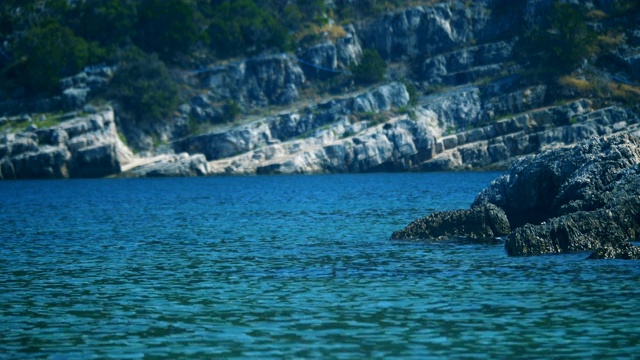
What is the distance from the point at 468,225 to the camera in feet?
123

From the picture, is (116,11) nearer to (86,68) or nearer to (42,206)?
(86,68)

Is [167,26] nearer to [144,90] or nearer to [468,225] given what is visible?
[144,90]

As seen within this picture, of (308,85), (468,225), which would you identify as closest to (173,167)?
(308,85)

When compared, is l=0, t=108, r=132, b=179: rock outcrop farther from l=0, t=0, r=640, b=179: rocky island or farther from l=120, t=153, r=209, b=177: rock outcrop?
l=120, t=153, r=209, b=177: rock outcrop

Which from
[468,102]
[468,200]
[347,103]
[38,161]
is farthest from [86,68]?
[468,200]

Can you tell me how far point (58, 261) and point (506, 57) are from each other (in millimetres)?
96318

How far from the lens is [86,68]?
121500 millimetres

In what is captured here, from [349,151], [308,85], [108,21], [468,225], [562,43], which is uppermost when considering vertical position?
[108,21]

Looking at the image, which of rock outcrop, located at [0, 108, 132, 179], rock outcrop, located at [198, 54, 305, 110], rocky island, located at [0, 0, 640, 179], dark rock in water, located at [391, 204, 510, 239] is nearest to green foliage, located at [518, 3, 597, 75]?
rocky island, located at [0, 0, 640, 179]

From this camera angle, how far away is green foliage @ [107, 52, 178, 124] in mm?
116875

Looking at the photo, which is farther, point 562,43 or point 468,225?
point 562,43

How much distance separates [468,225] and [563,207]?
4024mm

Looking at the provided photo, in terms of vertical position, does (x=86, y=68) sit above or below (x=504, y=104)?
above

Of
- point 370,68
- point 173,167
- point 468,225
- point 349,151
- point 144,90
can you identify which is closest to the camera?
point 468,225
